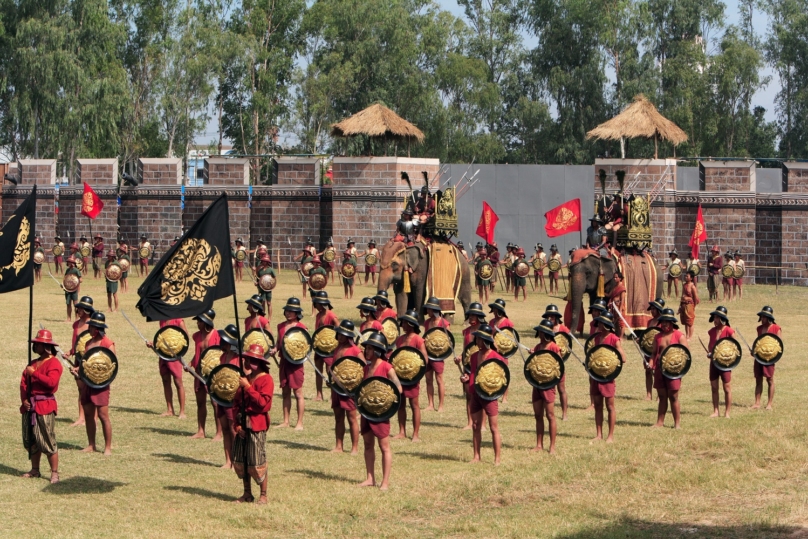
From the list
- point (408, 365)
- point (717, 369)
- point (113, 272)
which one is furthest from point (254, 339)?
point (113, 272)

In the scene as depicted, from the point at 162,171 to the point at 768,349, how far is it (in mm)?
29532

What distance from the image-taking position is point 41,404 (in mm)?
12273

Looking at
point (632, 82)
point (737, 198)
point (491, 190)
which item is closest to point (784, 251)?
point (737, 198)

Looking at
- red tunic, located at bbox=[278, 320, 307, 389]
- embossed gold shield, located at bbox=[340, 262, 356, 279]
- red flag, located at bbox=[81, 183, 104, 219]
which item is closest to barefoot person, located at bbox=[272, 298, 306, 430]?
red tunic, located at bbox=[278, 320, 307, 389]

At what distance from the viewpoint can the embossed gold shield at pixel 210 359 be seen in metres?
13.8

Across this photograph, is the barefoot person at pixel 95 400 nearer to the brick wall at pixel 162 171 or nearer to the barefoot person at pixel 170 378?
the barefoot person at pixel 170 378

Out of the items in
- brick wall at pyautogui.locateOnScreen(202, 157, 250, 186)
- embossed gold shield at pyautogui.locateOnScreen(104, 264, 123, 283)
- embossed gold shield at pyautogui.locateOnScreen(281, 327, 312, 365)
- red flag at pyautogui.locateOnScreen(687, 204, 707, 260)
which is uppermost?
brick wall at pyautogui.locateOnScreen(202, 157, 250, 186)

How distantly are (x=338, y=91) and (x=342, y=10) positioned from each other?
3.66 metres

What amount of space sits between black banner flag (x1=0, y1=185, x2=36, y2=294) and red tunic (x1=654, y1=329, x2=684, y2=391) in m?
7.58

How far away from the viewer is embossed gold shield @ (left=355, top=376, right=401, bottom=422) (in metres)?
12.0

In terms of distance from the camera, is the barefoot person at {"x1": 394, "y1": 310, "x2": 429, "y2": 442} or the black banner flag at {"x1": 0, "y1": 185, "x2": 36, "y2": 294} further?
the barefoot person at {"x1": 394, "y1": 310, "x2": 429, "y2": 442}

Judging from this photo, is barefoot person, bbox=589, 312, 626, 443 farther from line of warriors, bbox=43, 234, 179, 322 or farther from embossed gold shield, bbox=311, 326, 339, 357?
line of warriors, bbox=43, 234, 179, 322

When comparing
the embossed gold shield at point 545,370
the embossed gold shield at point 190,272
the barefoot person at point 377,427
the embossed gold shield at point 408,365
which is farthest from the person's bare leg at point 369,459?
the embossed gold shield at point 545,370

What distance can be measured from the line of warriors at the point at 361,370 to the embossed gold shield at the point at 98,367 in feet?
0.04
